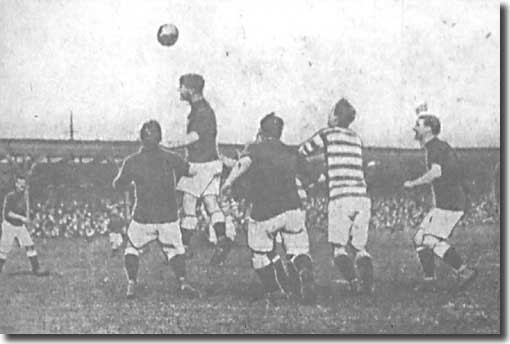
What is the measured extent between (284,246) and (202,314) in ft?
1.69

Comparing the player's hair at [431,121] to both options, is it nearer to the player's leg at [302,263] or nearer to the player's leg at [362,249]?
the player's leg at [362,249]

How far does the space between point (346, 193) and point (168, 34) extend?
116 centimetres

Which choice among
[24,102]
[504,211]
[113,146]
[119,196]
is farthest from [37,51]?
A: [504,211]

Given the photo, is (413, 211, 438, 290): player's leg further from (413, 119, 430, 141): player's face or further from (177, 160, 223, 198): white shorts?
(177, 160, 223, 198): white shorts

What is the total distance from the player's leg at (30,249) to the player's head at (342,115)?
157 centimetres

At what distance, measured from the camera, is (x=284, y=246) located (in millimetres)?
3584

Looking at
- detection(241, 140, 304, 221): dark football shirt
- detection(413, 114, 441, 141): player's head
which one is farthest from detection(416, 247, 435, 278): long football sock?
detection(241, 140, 304, 221): dark football shirt

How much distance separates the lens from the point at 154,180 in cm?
355

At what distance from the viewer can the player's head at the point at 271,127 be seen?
3.57m

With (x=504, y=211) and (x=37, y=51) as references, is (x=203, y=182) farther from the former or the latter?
(x=504, y=211)

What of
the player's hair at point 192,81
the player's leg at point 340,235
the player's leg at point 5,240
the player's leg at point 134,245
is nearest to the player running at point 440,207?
the player's leg at point 340,235

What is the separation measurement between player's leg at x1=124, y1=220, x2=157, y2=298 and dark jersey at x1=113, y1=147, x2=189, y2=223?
0.13ft

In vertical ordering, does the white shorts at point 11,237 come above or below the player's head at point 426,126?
below

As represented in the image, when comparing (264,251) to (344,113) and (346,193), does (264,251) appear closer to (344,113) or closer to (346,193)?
(346,193)
